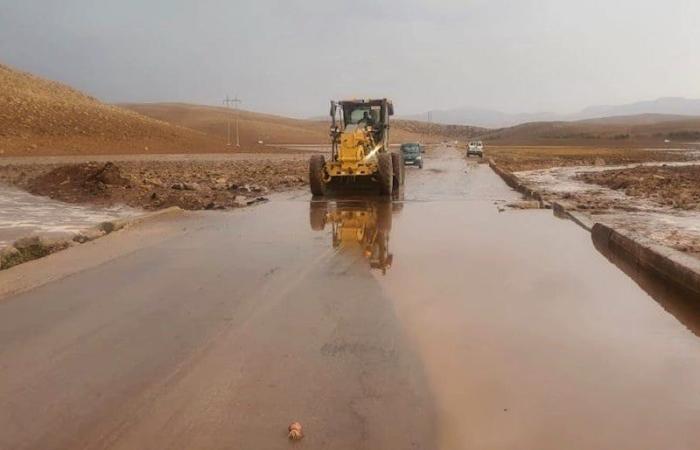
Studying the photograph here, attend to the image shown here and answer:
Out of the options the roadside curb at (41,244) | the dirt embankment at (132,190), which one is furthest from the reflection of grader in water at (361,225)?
the roadside curb at (41,244)

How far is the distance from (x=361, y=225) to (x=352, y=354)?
829 cm

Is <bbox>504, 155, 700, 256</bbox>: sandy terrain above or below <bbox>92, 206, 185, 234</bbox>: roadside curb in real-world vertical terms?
below

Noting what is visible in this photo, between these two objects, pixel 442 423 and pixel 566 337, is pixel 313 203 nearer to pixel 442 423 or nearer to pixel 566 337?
pixel 566 337

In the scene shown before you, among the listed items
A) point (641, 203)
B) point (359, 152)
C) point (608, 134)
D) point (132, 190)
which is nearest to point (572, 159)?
point (641, 203)

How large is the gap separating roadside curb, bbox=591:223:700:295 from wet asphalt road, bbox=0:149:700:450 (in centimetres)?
32

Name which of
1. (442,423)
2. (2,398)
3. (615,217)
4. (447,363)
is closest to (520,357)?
(447,363)

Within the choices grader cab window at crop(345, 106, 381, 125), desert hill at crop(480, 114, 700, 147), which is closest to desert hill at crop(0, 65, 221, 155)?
grader cab window at crop(345, 106, 381, 125)

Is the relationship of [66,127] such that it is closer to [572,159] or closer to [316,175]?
[572,159]

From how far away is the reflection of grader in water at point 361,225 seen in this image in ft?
35.3

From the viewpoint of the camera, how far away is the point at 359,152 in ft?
65.0

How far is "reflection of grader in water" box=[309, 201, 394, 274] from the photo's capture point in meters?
10.8

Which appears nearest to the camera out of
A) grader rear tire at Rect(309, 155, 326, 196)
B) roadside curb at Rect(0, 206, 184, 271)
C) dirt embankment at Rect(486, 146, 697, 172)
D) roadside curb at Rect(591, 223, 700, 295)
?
roadside curb at Rect(591, 223, 700, 295)

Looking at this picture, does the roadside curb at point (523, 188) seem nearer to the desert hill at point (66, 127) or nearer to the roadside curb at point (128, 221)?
the roadside curb at point (128, 221)

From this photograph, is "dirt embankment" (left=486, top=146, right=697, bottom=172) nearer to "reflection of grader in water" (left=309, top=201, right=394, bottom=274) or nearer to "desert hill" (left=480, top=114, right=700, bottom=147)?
"reflection of grader in water" (left=309, top=201, right=394, bottom=274)
